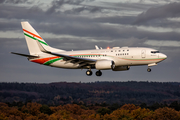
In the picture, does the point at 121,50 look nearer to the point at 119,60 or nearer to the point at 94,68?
the point at 119,60

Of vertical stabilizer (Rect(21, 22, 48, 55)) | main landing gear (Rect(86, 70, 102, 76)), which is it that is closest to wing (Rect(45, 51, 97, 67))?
main landing gear (Rect(86, 70, 102, 76))

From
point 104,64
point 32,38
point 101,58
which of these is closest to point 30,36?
point 32,38

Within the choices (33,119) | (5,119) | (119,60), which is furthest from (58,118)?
(119,60)

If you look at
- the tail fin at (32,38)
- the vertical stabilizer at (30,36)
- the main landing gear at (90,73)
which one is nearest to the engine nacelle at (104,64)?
the main landing gear at (90,73)

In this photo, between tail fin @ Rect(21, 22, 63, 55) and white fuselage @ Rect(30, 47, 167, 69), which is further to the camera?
tail fin @ Rect(21, 22, 63, 55)

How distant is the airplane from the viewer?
234 feet

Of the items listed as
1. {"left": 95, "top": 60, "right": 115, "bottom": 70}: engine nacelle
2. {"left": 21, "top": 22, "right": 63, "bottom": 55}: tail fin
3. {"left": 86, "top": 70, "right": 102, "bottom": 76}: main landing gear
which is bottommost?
{"left": 86, "top": 70, "right": 102, "bottom": 76}: main landing gear

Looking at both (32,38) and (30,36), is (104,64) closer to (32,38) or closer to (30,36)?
(32,38)

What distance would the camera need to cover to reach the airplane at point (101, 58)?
71331 millimetres

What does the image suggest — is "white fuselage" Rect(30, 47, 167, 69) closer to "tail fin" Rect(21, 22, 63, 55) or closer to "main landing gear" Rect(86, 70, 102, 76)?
"main landing gear" Rect(86, 70, 102, 76)

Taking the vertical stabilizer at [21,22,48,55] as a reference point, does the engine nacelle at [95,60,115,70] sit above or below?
below

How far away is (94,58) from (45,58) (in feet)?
46.0

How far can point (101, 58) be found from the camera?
246ft

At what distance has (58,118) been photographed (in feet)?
647
